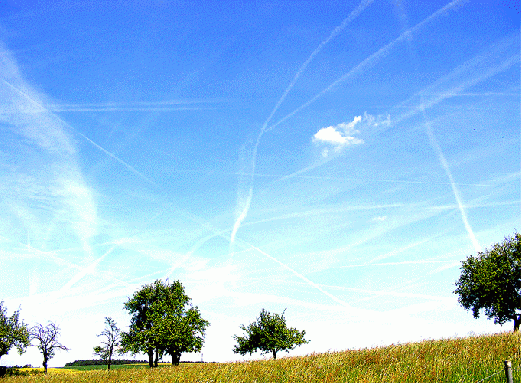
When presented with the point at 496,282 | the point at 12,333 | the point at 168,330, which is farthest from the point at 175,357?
the point at 496,282

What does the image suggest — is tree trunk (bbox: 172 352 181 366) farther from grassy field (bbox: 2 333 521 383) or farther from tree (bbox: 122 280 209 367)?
grassy field (bbox: 2 333 521 383)

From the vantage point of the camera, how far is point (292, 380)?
12.5 metres

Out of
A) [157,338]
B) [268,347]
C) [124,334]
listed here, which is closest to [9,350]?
[124,334]

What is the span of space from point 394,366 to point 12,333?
2447 inches

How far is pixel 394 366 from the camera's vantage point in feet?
42.2

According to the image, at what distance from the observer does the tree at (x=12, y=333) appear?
5497 centimetres

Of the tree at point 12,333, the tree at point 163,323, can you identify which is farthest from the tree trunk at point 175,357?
the tree at point 12,333

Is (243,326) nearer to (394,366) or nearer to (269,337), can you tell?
(269,337)

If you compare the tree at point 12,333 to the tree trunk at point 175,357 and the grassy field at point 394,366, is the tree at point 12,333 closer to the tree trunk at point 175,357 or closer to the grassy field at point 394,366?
the tree trunk at point 175,357

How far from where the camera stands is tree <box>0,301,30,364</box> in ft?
180

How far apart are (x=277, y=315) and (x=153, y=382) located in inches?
1384

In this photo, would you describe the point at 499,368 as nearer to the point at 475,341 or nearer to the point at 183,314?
the point at 475,341

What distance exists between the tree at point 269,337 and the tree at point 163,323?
587cm

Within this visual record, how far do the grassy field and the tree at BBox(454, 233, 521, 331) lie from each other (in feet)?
99.6
